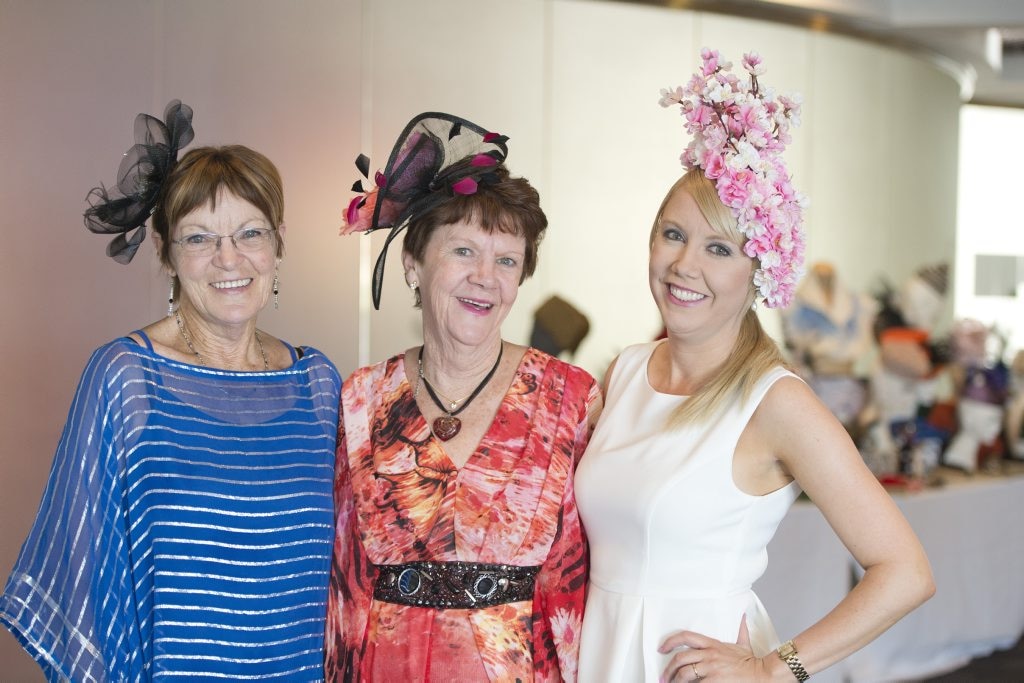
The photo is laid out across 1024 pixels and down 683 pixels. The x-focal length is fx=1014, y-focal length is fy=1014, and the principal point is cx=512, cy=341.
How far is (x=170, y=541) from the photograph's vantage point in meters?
2.08

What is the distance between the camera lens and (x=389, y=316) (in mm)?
5750

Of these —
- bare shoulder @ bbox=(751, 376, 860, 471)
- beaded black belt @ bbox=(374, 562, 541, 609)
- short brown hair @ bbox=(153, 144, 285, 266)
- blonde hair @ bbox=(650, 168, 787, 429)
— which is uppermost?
short brown hair @ bbox=(153, 144, 285, 266)

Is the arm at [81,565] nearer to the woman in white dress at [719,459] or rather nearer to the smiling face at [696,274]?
the woman in white dress at [719,459]

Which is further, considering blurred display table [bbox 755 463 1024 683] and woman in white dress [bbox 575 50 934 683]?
blurred display table [bbox 755 463 1024 683]

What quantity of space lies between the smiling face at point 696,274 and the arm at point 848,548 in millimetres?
259

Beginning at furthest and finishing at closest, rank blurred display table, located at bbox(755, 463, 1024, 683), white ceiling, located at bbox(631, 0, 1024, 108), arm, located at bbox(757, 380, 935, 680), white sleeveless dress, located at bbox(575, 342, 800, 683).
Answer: white ceiling, located at bbox(631, 0, 1024, 108) → blurred display table, located at bbox(755, 463, 1024, 683) → white sleeveless dress, located at bbox(575, 342, 800, 683) → arm, located at bbox(757, 380, 935, 680)

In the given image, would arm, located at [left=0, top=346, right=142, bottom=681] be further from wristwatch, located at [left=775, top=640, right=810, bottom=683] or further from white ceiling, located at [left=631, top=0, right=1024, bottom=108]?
white ceiling, located at [left=631, top=0, right=1024, bottom=108]

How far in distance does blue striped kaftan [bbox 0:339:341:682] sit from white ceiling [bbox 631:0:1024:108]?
534 cm

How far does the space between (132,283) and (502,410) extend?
320 cm

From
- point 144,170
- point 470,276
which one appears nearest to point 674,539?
point 470,276

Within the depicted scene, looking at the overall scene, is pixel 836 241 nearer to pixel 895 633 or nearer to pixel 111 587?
pixel 895 633

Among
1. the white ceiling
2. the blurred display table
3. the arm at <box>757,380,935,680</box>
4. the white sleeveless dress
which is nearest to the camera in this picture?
the arm at <box>757,380,935,680</box>

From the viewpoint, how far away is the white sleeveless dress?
2098mm

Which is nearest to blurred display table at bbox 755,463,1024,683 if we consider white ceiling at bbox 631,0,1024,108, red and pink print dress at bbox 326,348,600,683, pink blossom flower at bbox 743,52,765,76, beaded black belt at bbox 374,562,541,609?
red and pink print dress at bbox 326,348,600,683
